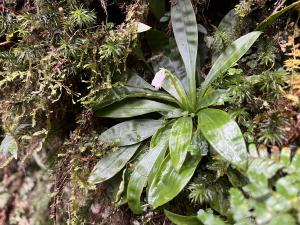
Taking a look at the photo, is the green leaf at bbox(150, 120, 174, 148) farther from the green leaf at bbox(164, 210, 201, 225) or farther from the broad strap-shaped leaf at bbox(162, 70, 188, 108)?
the green leaf at bbox(164, 210, 201, 225)

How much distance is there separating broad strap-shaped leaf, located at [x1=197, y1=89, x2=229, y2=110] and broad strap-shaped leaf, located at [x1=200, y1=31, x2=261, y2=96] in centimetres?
3

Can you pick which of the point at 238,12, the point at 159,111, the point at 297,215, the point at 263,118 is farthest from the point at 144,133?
the point at 297,215

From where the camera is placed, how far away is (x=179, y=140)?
1136 mm

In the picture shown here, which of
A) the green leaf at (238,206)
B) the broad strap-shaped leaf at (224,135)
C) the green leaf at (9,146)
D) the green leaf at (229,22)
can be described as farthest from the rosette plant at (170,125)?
the green leaf at (9,146)

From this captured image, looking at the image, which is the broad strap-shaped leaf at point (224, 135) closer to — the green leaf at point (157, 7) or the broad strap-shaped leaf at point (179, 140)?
the broad strap-shaped leaf at point (179, 140)

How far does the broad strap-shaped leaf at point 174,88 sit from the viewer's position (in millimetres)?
A: 1241

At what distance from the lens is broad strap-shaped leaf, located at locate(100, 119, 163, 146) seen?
4.25 ft

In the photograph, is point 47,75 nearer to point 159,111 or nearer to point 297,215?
point 159,111

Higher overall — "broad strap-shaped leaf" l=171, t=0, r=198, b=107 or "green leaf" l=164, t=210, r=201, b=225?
"broad strap-shaped leaf" l=171, t=0, r=198, b=107

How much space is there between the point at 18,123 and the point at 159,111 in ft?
1.86

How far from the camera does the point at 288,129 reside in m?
1.01

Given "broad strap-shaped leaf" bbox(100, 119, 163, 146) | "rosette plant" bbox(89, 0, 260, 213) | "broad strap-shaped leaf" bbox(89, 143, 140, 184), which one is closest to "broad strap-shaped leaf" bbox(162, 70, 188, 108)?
"rosette plant" bbox(89, 0, 260, 213)

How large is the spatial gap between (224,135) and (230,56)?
30cm

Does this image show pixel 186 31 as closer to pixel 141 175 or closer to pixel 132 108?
pixel 132 108
